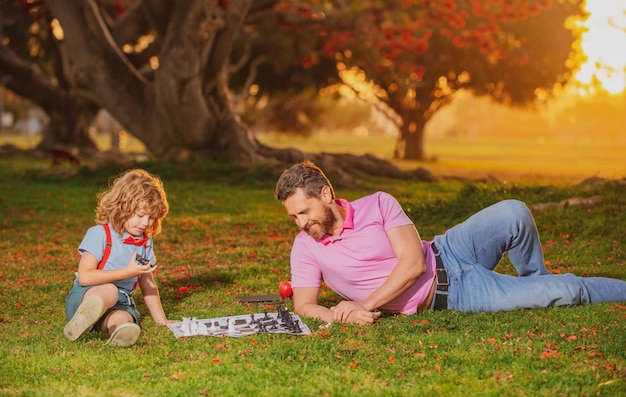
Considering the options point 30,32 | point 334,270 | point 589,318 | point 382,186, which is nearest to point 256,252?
point 334,270

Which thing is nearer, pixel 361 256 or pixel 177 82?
pixel 361 256

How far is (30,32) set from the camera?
110 feet

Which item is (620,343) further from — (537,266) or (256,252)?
(256,252)

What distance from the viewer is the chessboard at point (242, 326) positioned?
5.95m

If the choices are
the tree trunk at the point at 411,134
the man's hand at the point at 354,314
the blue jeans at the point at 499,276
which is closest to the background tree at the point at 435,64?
the tree trunk at the point at 411,134

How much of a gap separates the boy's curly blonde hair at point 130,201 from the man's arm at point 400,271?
148cm

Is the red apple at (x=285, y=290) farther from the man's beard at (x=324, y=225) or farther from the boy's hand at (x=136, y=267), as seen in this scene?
the boy's hand at (x=136, y=267)

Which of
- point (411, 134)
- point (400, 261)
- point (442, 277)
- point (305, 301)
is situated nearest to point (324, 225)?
point (400, 261)

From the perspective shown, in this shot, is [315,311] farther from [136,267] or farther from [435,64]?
[435,64]

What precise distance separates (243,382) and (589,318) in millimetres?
2671

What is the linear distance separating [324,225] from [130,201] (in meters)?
1.33

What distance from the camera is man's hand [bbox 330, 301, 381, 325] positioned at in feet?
19.8

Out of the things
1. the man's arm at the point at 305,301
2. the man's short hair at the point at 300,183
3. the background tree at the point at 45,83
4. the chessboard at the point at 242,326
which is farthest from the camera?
the background tree at the point at 45,83

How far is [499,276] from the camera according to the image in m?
6.54
